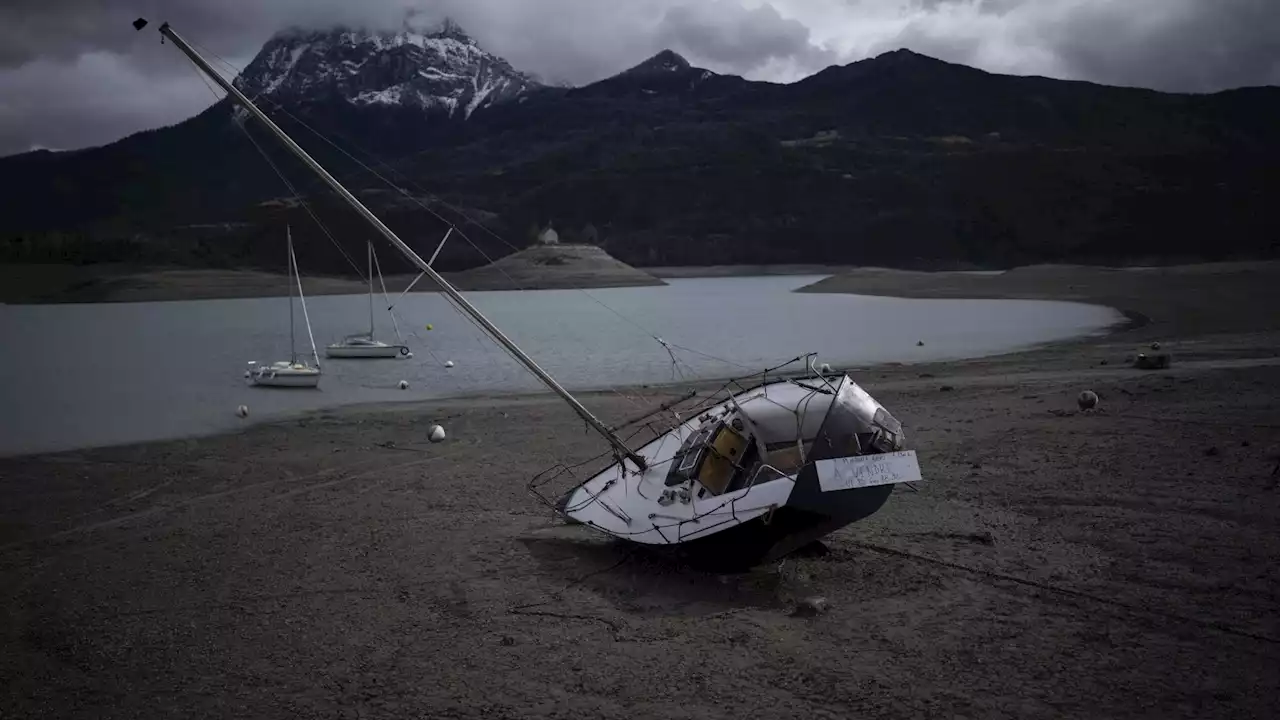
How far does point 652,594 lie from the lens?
29.7ft

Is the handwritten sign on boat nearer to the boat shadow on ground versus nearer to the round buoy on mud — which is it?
the boat shadow on ground

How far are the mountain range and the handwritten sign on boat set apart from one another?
81.2 m

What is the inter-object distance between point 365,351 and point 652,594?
28016mm

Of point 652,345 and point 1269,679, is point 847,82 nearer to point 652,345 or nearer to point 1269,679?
point 652,345

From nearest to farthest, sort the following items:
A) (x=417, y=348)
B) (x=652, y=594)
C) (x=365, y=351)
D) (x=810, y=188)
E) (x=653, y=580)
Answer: (x=652, y=594)
(x=653, y=580)
(x=365, y=351)
(x=417, y=348)
(x=810, y=188)

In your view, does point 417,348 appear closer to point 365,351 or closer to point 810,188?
point 365,351

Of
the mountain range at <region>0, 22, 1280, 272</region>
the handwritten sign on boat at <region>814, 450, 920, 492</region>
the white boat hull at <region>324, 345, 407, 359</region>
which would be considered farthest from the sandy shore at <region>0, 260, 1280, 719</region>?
the mountain range at <region>0, 22, 1280, 272</region>

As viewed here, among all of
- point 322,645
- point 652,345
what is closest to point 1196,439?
point 322,645

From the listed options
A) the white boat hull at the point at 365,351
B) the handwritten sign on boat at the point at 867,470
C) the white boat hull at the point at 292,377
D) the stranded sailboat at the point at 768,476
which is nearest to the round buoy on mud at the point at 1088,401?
the stranded sailboat at the point at 768,476

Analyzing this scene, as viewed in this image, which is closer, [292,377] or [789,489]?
[789,489]

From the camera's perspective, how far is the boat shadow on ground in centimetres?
871

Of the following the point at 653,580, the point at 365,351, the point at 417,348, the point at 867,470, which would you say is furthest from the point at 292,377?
the point at 867,470

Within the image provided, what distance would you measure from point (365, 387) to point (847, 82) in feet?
608

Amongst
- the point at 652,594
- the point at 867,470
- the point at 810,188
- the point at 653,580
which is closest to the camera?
the point at 867,470
